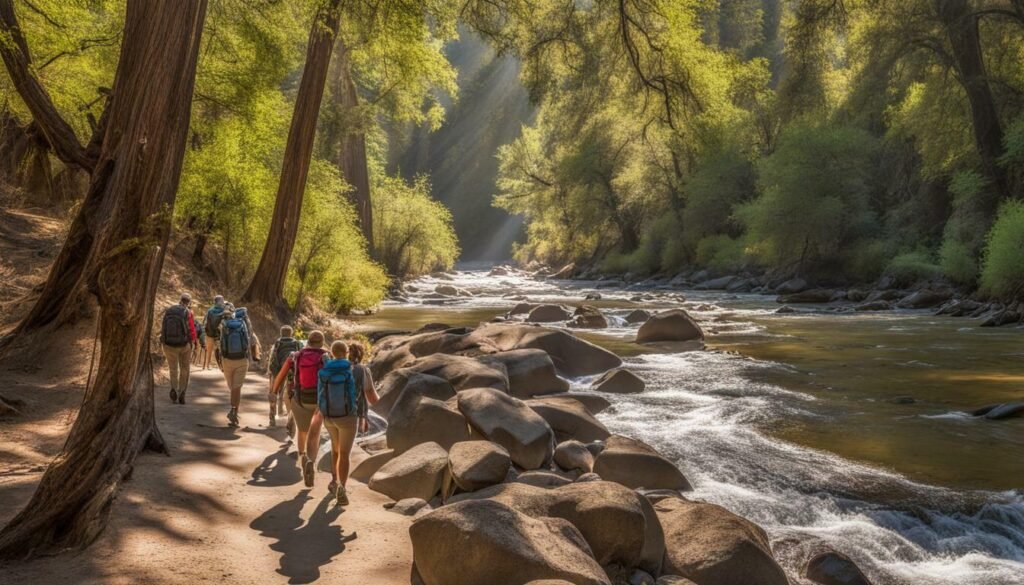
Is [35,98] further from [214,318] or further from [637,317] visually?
[637,317]

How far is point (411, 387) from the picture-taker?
989 centimetres

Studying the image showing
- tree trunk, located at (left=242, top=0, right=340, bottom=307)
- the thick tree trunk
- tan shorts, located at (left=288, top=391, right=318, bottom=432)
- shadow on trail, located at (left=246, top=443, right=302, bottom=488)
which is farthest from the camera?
the thick tree trunk

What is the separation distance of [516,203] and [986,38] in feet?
113

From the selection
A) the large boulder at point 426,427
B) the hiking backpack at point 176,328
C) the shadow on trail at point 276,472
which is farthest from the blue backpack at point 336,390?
the hiking backpack at point 176,328

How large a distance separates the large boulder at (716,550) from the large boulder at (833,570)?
0.41 meters

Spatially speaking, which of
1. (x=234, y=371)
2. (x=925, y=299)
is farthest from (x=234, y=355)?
(x=925, y=299)

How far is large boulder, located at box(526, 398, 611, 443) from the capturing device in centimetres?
934

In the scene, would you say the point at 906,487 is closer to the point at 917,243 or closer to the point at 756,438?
the point at 756,438

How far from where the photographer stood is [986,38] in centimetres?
2438

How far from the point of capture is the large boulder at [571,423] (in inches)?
368

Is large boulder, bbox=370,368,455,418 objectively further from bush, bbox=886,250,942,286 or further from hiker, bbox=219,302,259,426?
bush, bbox=886,250,942,286

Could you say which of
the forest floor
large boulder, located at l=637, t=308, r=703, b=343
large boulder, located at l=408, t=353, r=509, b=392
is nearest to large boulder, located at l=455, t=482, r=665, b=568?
the forest floor

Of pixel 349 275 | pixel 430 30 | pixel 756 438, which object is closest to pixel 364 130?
pixel 349 275

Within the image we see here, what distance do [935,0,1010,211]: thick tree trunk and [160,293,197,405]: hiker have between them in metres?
23.0
